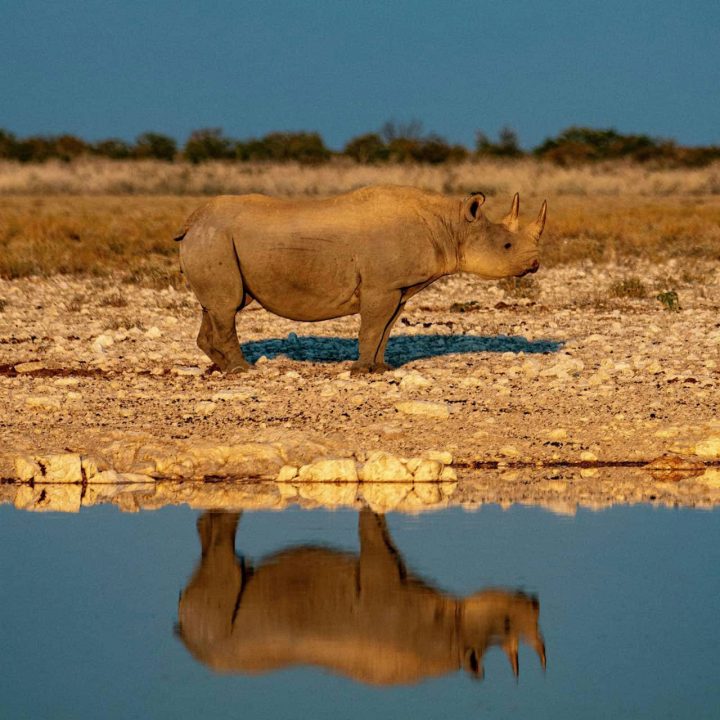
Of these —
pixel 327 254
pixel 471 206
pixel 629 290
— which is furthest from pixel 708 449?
pixel 629 290

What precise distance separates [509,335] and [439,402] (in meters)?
4.41

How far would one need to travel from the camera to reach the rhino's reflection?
6.90 meters

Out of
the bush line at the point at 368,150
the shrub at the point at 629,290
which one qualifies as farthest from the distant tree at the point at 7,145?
the shrub at the point at 629,290

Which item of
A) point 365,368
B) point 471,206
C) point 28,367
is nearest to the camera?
point 365,368

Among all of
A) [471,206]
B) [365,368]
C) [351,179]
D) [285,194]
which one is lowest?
[365,368]

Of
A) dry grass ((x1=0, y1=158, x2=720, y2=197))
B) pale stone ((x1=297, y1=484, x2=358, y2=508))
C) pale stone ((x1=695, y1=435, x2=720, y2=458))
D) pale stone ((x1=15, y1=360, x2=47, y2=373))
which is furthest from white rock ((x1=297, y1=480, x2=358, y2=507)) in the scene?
dry grass ((x1=0, y1=158, x2=720, y2=197))

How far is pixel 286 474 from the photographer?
10234mm

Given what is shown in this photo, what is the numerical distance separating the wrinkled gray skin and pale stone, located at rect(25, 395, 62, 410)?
1.90 meters

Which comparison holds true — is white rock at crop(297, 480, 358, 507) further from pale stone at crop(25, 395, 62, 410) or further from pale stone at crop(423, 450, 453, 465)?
pale stone at crop(25, 395, 62, 410)

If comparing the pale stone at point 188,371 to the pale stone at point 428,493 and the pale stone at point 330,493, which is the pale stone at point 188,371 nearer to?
the pale stone at point 330,493

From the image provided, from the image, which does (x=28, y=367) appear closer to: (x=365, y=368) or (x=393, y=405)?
(x=365, y=368)

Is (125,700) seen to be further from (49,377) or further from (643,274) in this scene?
(643,274)

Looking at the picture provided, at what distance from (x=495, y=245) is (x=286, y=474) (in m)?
4.27

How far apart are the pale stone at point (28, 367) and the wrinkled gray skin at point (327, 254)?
149cm
